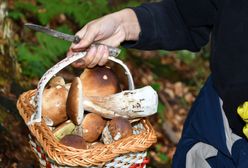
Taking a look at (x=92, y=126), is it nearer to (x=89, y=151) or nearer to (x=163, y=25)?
(x=89, y=151)

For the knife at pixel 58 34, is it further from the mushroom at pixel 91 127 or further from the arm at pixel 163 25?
the mushroom at pixel 91 127

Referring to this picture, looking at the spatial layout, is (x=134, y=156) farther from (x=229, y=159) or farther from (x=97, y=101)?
(x=229, y=159)

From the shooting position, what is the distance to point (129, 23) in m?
2.47

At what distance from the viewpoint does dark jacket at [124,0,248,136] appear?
216 cm

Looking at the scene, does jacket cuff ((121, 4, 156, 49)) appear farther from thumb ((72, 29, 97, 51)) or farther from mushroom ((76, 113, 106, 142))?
mushroom ((76, 113, 106, 142))

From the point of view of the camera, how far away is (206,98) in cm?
240

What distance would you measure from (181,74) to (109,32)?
12.4 feet

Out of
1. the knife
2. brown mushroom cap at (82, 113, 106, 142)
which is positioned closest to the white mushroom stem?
brown mushroom cap at (82, 113, 106, 142)

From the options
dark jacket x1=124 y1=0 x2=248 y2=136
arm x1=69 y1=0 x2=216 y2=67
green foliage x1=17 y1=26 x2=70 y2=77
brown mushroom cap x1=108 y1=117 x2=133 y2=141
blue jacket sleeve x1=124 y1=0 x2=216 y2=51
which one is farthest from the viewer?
green foliage x1=17 y1=26 x2=70 y2=77

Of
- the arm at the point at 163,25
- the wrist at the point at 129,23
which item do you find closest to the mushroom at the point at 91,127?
the arm at the point at 163,25

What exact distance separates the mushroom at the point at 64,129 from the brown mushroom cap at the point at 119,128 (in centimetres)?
15

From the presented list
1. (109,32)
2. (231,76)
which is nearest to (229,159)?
(231,76)

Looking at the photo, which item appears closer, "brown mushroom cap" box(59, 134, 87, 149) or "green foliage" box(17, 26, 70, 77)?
"brown mushroom cap" box(59, 134, 87, 149)

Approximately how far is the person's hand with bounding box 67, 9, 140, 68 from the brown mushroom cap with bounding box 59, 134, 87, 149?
0.34m
